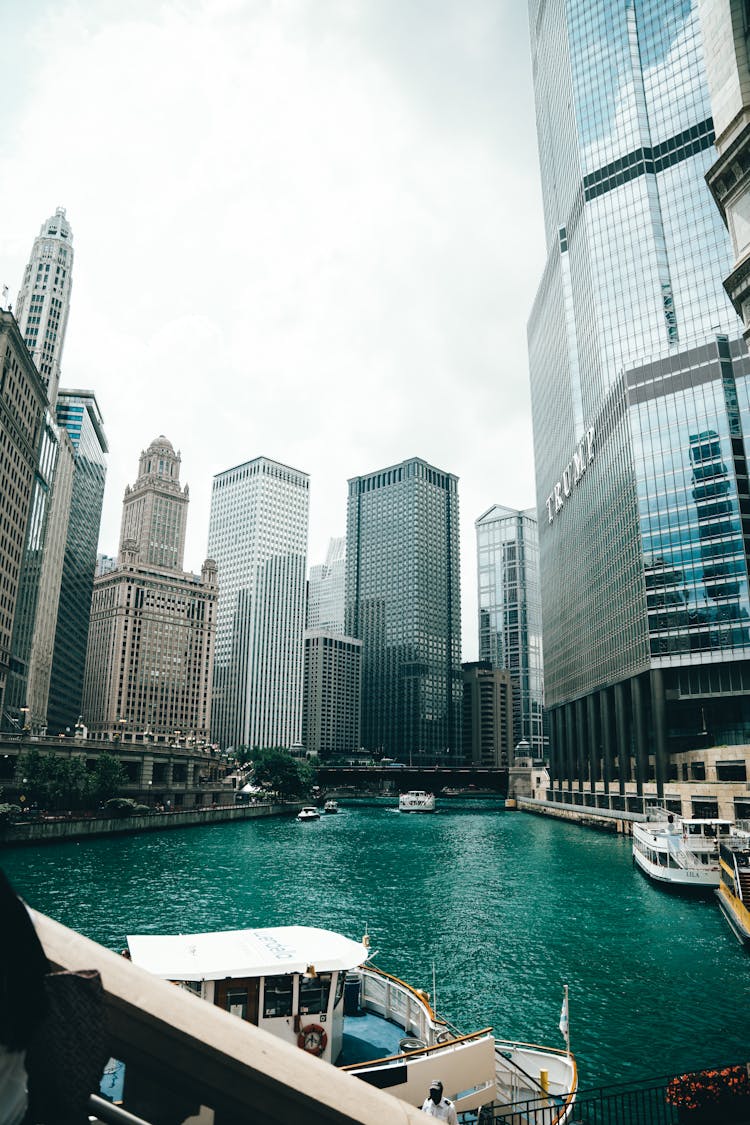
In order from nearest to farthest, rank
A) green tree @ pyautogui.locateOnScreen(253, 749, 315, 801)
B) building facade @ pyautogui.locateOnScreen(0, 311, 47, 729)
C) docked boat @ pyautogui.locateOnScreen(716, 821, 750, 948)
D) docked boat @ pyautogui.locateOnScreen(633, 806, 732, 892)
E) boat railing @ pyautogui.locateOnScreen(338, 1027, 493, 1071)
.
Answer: boat railing @ pyautogui.locateOnScreen(338, 1027, 493, 1071) < docked boat @ pyautogui.locateOnScreen(716, 821, 750, 948) < docked boat @ pyautogui.locateOnScreen(633, 806, 732, 892) < building facade @ pyautogui.locateOnScreen(0, 311, 47, 729) < green tree @ pyautogui.locateOnScreen(253, 749, 315, 801)

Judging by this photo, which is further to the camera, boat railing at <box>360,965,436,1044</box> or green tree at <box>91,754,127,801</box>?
green tree at <box>91,754,127,801</box>

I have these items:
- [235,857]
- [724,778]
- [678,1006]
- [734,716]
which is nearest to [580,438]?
[734,716]

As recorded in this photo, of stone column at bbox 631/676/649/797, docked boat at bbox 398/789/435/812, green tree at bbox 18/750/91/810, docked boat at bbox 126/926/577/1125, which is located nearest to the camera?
docked boat at bbox 126/926/577/1125

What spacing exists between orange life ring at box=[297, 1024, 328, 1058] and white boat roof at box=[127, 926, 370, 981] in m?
1.53

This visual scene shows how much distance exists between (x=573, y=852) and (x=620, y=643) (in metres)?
47.3

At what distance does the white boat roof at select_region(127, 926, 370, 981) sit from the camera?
2159cm

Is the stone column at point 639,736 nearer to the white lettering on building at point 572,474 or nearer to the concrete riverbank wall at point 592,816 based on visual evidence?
the concrete riverbank wall at point 592,816

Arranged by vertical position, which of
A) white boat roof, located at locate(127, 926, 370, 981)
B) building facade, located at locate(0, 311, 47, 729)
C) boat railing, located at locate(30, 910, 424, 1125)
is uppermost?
building facade, located at locate(0, 311, 47, 729)

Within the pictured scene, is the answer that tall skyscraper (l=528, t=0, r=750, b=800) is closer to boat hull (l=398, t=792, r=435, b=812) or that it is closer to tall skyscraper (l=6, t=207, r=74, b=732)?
boat hull (l=398, t=792, r=435, b=812)

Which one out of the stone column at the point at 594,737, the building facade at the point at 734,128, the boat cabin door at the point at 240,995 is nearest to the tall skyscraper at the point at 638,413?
the stone column at the point at 594,737

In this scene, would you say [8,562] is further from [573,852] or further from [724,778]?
[724,778]

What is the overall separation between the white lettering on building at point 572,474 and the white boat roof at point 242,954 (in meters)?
136

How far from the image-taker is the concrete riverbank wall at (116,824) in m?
86.1

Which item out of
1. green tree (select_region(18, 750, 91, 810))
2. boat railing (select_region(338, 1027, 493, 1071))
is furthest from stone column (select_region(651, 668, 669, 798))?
boat railing (select_region(338, 1027, 493, 1071))
